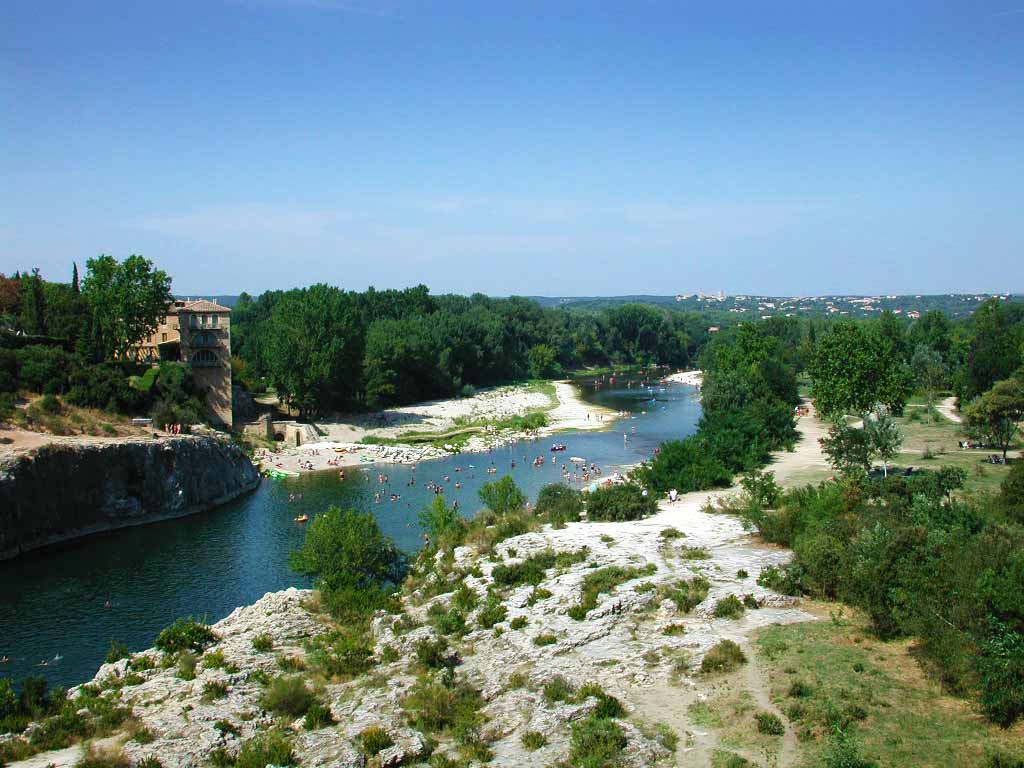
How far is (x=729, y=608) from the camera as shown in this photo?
25609 millimetres

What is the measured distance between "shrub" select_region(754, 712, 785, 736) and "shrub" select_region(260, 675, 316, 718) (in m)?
11.4

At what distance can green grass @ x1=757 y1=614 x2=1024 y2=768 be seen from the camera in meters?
16.6

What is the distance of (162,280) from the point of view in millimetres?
66812

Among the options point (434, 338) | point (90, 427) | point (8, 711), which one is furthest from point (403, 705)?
point (434, 338)

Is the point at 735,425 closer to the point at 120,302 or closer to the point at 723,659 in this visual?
the point at 723,659

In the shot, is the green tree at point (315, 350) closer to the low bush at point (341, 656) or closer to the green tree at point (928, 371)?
the low bush at point (341, 656)

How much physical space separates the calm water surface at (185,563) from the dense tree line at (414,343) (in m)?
19.5

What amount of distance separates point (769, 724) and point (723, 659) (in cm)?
356

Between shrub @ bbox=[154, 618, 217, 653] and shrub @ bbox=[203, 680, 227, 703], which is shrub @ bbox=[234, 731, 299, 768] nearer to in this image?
shrub @ bbox=[203, 680, 227, 703]

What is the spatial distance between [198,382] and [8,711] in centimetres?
4735

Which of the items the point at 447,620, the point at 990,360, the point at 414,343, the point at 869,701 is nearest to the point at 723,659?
the point at 869,701

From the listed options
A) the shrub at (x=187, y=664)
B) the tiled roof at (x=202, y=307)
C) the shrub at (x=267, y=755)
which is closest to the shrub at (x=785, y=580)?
the shrub at (x=267, y=755)

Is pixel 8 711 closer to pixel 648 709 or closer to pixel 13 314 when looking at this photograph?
pixel 648 709

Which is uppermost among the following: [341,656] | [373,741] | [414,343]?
[414,343]
